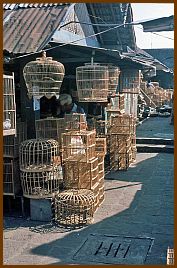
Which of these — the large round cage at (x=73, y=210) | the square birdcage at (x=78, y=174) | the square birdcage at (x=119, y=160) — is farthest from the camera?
the square birdcage at (x=119, y=160)

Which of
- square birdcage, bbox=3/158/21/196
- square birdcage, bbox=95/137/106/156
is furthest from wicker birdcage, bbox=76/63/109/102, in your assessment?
square birdcage, bbox=3/158/21/196

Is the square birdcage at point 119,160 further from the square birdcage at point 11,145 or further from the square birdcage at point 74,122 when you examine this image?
the square birdcage at point 11,145

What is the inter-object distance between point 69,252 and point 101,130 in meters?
5.68

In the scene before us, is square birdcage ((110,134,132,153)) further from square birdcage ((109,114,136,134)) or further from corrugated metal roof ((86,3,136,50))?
corrugated metal roof ((86,3,136,50))

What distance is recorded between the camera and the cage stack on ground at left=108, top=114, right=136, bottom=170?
11562 millimetres

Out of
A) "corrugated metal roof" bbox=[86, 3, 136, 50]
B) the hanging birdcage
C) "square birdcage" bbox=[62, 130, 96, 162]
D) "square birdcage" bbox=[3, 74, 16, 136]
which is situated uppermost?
"corrugated metal roof" bbox=[86, 3, 136, 50]

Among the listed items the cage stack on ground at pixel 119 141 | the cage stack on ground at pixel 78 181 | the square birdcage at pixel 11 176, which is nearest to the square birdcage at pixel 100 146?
the cage stack on ground at pixel 78 181

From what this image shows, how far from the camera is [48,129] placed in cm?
860

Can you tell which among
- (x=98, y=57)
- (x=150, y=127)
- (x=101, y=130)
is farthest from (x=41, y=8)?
(x=150, y=127)

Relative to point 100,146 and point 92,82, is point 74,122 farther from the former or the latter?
point 92,82

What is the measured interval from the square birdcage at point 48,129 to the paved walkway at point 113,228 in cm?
176

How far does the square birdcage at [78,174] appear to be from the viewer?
8008 mm

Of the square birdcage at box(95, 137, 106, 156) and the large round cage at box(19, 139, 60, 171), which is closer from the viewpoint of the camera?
the large round cage at box(19, 139, 60, 171)

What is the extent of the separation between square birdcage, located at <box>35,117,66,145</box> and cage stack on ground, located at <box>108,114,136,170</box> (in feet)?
10.3
